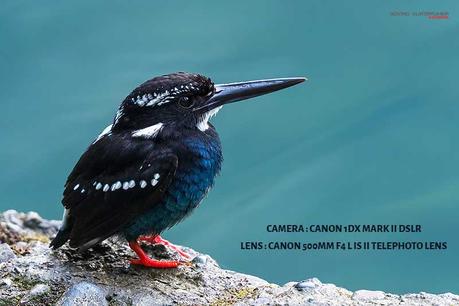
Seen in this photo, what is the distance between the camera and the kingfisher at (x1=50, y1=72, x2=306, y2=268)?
17.8 ft

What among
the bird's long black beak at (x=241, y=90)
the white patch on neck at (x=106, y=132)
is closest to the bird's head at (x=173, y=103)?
the bird's long black beak at (x=241, y=90)

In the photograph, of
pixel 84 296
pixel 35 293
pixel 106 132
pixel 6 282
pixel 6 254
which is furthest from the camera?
pixel 6 254

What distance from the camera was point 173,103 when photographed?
562 cm

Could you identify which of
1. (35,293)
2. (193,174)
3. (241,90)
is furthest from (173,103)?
(35,293)

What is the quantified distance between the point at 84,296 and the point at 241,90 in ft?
6.77

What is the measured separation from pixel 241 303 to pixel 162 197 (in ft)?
3.00

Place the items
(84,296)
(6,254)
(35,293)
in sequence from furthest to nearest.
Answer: (6,254) < (35,293) < (84,296)

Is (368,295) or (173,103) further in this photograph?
(173,103)

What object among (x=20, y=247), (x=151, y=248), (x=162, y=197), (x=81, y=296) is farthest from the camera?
(x=20, y=247)

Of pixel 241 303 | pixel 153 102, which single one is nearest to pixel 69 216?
pixel 153 102

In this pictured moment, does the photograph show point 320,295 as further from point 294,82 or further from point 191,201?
point 294,82

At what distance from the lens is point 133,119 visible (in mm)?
5602

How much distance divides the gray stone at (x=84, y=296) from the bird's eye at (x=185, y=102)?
1.46 m

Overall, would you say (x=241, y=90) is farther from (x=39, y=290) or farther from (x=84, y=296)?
(x=39, y=290)
